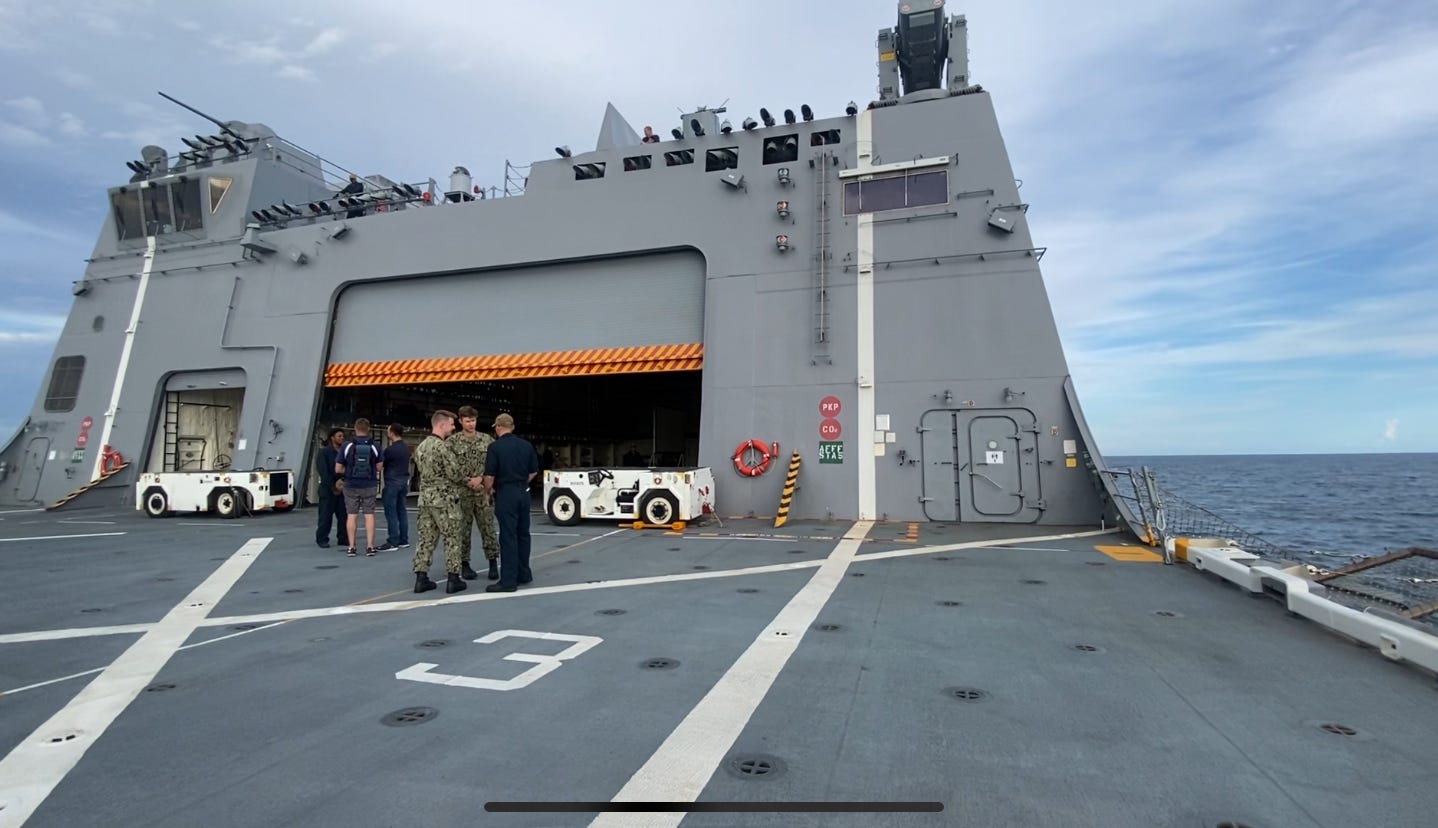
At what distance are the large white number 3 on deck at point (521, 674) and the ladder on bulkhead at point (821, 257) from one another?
7583 millimetres

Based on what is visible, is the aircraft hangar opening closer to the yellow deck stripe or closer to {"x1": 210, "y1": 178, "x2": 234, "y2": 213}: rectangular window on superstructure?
the yellow deck stripe

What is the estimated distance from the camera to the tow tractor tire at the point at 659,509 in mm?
9789

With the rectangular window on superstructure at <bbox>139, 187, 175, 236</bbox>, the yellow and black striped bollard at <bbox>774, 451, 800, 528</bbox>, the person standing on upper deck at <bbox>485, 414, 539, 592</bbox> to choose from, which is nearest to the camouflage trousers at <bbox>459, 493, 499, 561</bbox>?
the person standing on upper deck at <bbox>485, 414, 539, 592</bbox>

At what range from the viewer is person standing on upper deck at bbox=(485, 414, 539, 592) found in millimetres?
5348

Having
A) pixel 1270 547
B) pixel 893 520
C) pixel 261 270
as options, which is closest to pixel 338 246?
pixel 261 270

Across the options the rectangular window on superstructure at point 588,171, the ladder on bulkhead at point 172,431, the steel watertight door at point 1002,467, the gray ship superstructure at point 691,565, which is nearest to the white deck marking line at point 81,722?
the gray ship superstructure at point 691,565

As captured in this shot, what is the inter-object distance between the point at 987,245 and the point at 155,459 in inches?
700

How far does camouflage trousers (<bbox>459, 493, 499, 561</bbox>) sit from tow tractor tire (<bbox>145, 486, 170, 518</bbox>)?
990 centimetres

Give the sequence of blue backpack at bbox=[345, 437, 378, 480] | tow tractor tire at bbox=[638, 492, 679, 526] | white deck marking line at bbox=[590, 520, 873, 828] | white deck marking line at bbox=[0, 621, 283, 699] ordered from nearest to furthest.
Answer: white deck marking line at bbox=[590, 520, 873, 828] → white deck marking line at bbox=[0, 621, 283, 699] → blue backpack at bbox=[345, 437, 378, 480] → tow tractor tire at bbox=[638, 492, 679, 526]

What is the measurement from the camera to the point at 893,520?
33.9ft

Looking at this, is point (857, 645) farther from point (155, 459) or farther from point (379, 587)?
point (155, 459)

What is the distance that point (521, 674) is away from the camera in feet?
11.3

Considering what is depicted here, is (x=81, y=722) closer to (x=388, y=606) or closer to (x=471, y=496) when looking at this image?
(x=388, y=606)

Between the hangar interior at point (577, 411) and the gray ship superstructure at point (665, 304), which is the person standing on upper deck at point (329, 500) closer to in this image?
the gray ship superstructure at point (665, 304)
